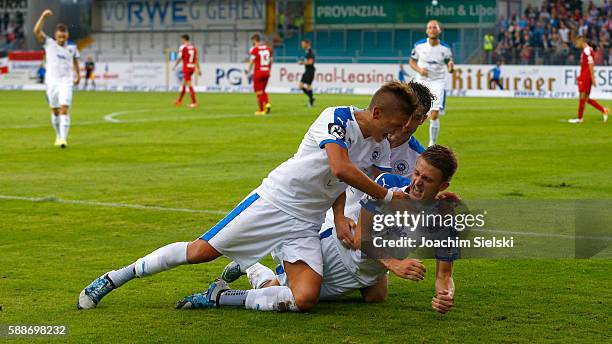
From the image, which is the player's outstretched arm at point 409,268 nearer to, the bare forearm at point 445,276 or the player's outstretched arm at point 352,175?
the bare forearm at point 445,276

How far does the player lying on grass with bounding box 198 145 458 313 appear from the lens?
21.1 ft

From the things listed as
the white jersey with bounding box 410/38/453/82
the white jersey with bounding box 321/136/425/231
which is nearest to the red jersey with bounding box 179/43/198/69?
the white jersey with bounding box 410/38/453/82

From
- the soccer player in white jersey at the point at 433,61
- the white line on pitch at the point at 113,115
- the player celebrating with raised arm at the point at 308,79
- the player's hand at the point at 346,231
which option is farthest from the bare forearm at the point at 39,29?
the player celebrating with raised arm at the point at 308,79

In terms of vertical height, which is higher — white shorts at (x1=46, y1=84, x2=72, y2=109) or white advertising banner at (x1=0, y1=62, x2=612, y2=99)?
white shorts at (x1=46, y1=84, x2=72, y2=109)

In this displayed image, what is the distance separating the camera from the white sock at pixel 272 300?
7004 mm

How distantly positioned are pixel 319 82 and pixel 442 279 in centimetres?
4246

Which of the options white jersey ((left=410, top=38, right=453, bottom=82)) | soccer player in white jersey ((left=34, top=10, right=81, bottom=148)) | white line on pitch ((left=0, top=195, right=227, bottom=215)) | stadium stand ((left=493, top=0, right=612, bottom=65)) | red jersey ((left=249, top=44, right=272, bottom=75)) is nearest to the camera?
white line on pitch ((left=0, top=195, right=227, bottom=215))

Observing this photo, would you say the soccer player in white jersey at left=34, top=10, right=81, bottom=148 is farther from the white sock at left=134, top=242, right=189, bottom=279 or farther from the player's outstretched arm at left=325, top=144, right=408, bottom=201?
the player's outstretched arm at left=325, top=144, right=408, bottom=201

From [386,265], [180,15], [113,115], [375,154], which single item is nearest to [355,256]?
[386,265]

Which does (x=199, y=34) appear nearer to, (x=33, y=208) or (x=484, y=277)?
(x=33, y=208)

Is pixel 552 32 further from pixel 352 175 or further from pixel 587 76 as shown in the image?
pixel 352 175

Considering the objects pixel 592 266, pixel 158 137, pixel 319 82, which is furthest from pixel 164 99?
Result: pixel 592 266

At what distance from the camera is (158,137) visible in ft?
72.0

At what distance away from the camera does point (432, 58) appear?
21.7 meters
